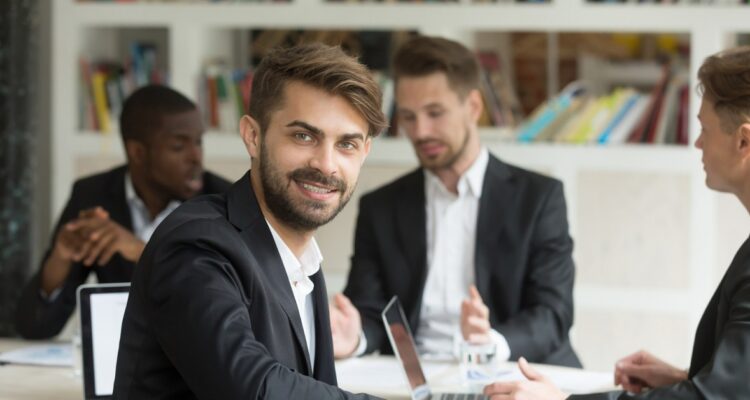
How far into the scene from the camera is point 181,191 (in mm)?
3441

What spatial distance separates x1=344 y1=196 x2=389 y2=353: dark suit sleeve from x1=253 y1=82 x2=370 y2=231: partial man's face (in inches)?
48.9

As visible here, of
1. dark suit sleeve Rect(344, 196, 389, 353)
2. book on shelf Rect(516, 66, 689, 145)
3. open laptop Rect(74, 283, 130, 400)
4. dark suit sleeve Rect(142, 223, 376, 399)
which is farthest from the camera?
book on shelf Rect(516, 66, 689, 145)

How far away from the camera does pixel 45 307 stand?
3328 millimetres

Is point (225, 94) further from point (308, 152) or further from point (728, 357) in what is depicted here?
point (728, 357)

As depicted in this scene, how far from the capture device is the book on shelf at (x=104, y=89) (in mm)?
4668

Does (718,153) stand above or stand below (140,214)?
above

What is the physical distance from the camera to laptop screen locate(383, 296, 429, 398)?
8.21 ft

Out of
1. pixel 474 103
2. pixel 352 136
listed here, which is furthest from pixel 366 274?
pixel 352 136

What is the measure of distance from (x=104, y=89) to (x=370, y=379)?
2.41m

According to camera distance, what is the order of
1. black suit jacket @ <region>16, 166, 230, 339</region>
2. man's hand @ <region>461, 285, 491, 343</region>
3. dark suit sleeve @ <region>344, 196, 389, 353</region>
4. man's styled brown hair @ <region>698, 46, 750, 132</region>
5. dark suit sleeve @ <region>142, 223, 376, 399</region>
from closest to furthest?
dark suit sleeve @ <region>142, 223, 376, 399</region>, man's styled brown hair @ <region>698, 46, 750, 132</region>, man's hand @ <region>461, 285, 491, 343</region>, black suit jacket @ <region>16, 166, 230, 339</region>, dark suit sleeve @ <region>344, 196, 389, 353</region>

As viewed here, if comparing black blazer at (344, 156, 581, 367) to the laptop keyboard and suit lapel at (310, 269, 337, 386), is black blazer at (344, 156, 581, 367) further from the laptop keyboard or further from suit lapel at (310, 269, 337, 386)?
suit lapel at (310, 269, 337, 386)

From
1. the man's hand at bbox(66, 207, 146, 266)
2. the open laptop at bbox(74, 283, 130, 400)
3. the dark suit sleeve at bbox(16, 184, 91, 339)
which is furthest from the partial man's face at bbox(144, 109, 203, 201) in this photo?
the open laptop at bbox(74, 283, 130, 400)

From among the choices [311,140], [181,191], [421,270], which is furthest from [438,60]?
[311,140]

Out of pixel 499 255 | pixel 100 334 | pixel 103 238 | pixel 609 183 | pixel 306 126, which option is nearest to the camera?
pixel 306 126
